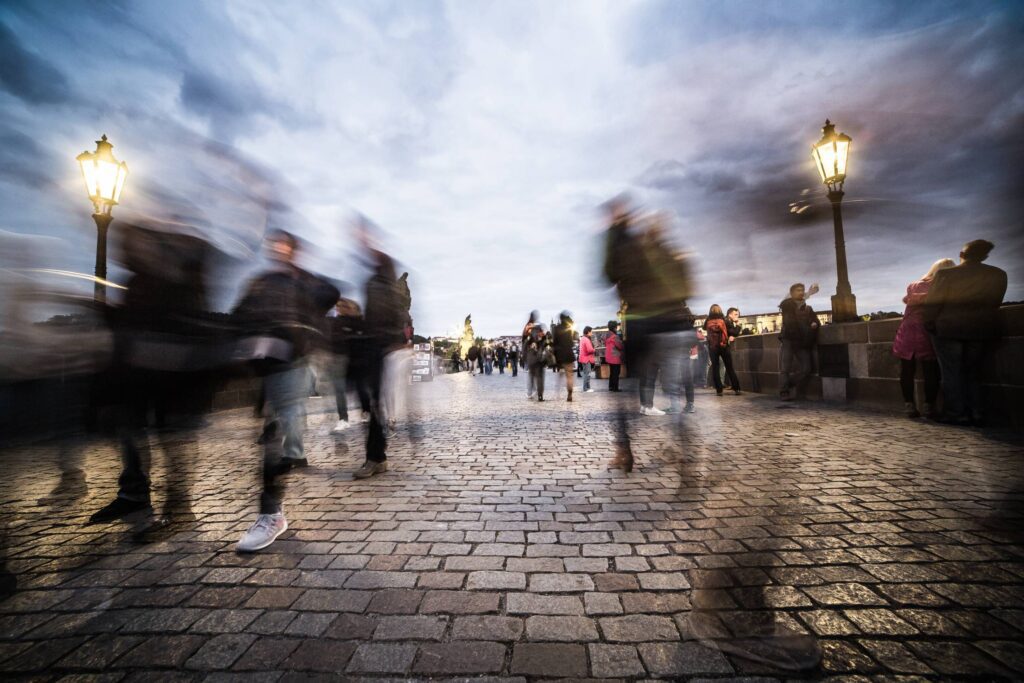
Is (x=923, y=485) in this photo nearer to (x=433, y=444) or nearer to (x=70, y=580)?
(x=433, y=444)

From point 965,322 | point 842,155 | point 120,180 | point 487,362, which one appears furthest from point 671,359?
point 487,362

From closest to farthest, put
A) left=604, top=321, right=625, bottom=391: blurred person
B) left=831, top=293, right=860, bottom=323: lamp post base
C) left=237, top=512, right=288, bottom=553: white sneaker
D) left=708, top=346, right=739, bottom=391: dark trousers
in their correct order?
left=237, top=512, right=288, bottom=553: white sneaker → left=831, top=293, right=860, bottom=323: lamp post base → left=708, top=346, right=739, bottom=391: dark trousers → left=604, top=321, right=625, bottom=391: blurred person

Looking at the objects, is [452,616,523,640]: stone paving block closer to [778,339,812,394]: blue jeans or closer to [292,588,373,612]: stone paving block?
[292,588,373,612]: stone paving block

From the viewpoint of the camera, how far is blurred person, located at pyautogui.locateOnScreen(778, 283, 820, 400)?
26.8 feet

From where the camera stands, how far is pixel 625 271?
3.72 meters

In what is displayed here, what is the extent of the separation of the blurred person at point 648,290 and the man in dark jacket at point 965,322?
11.9ft

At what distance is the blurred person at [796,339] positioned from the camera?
322 inches

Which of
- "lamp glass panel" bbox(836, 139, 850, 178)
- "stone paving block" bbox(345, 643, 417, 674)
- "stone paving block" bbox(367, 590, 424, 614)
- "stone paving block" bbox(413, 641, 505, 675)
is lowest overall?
"stone paving block" bbox(413, 641, 505, 675)

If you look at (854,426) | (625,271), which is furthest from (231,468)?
(854,426)

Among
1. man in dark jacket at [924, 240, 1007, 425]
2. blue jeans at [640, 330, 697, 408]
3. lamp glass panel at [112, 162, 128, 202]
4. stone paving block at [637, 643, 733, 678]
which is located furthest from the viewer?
lamp glass panel at [112, 162, 128, 202]

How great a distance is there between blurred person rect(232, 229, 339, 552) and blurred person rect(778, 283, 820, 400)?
7988mm

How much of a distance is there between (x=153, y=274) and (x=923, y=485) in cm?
516

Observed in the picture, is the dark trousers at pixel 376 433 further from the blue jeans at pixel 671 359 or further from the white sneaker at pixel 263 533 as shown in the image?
the blue jeans at pixel 671 359

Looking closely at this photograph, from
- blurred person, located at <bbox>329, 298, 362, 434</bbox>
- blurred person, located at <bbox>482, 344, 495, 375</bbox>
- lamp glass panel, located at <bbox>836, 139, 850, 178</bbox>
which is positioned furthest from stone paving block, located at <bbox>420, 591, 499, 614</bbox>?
blurred person, located at <bbox>482, 344, 495, 375</bbox>
